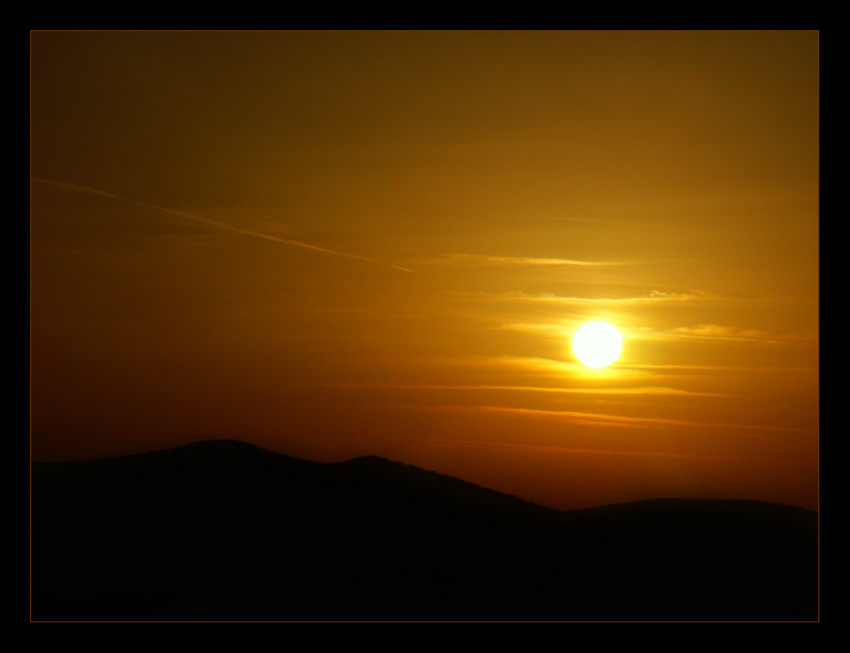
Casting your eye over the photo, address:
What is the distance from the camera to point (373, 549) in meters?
9.37

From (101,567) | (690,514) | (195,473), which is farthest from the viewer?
(195,473)

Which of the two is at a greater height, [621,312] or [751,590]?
[621,312]

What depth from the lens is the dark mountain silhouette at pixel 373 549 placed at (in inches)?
331

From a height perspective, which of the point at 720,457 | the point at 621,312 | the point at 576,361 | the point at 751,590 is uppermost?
the point at 621,312

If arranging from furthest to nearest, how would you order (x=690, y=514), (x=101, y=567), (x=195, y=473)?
(x=195, y=473), (x=690, y=514), (x=101, y=567)

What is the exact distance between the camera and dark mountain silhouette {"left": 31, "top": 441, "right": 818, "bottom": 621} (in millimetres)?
8398

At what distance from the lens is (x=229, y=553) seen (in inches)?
342

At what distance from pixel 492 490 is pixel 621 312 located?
2.90 metres

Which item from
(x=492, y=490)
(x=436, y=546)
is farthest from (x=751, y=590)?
(x=436, y=546)

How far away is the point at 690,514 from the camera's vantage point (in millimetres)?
9094

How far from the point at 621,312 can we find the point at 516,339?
54.6 inches

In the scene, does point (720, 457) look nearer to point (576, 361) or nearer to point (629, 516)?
point (629, 516)

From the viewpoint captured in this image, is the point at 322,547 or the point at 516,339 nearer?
the point at 516,339

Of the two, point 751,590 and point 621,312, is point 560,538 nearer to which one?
point 751,590
